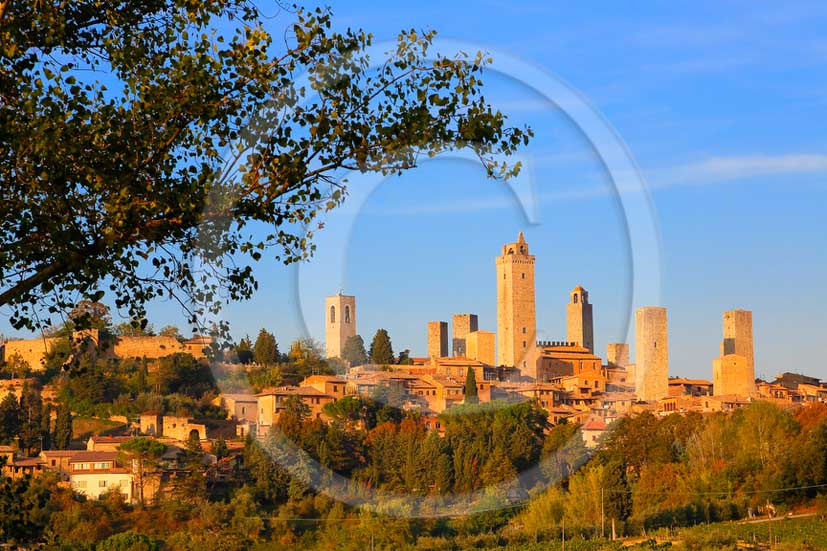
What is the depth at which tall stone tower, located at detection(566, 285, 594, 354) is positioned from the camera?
6122 cm

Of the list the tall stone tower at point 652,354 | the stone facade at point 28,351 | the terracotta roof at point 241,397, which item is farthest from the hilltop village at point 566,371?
the stone facade at point 28,351

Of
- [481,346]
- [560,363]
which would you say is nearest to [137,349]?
[481,346]

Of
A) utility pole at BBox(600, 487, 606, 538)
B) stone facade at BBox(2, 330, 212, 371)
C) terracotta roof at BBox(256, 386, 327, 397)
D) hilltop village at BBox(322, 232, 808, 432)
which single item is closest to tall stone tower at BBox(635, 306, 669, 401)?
hilltop village at BBox(322, 232, 808, 432)

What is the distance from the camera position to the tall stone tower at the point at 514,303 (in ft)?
182

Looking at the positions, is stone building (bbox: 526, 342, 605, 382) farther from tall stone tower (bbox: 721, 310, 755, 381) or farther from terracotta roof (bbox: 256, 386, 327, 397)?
terracotta roof (bbox: 256, 386, 327, 397)

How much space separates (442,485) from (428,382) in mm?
11303

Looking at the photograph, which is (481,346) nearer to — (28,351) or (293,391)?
(293,391)

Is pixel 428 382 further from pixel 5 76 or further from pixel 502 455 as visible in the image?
pixel 5 76

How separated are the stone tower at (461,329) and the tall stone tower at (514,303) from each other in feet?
11.1

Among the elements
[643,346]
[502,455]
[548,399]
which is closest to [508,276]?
[643,346]

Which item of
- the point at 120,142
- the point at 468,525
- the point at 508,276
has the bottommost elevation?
the point at 468,525

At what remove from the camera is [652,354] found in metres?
54.1

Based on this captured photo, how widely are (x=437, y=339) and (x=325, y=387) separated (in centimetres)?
1808

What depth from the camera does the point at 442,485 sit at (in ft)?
108
